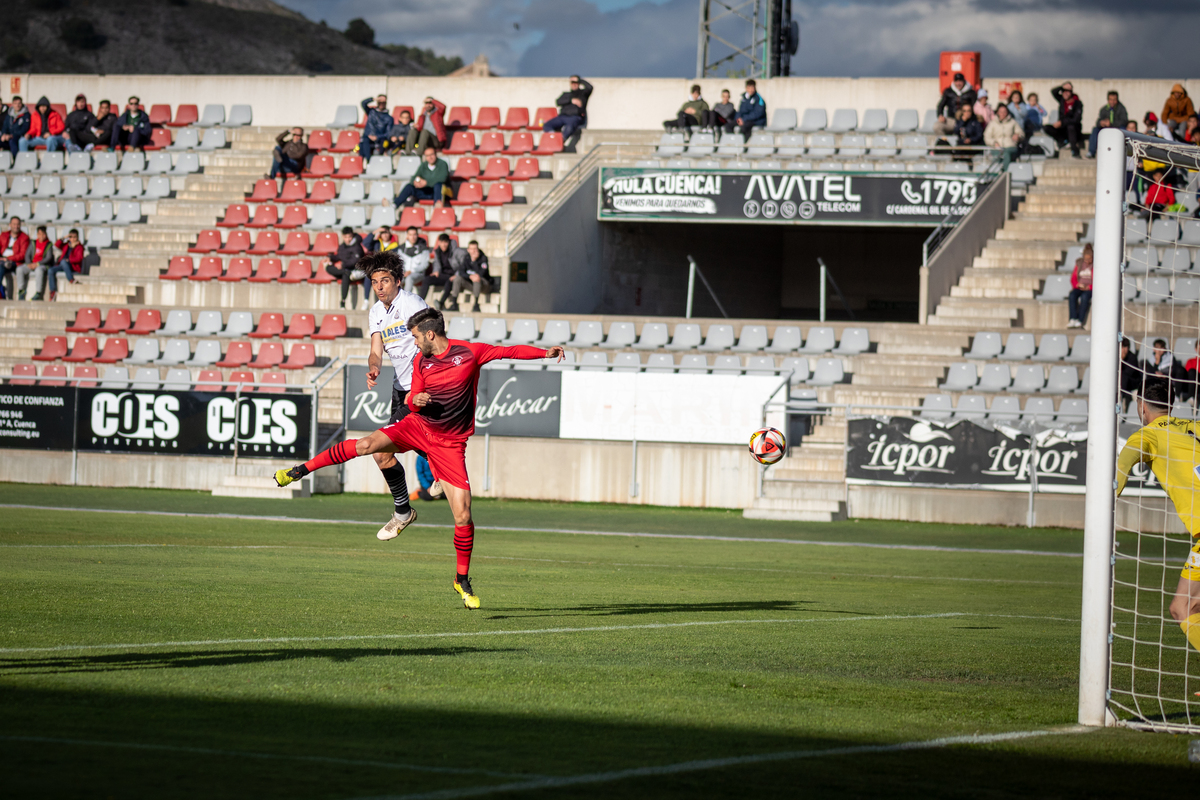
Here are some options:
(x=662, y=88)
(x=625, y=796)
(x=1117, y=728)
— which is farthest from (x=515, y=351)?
(x=662, y=88)

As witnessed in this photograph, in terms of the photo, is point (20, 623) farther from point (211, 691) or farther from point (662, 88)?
point (662, 88)

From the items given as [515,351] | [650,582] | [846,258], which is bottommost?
[650,582]

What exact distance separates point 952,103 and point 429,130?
12460 mm

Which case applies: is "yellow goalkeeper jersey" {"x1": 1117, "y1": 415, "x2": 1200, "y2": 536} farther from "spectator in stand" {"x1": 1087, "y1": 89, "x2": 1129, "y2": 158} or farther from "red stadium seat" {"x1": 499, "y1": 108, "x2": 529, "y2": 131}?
"red stadium seat" {"x1": 499, "y1": 108, "x2": 529, "y2": 131}

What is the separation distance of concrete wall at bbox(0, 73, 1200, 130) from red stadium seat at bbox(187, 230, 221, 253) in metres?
7.76

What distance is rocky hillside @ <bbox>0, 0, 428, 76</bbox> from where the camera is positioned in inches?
3841

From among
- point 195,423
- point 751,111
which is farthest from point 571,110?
point 195,423

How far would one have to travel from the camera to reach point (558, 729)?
5641 mm

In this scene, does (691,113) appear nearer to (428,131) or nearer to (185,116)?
(428,131)

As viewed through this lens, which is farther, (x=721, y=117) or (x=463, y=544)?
(x=721, y=117)

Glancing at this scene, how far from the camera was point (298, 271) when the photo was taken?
3103cm

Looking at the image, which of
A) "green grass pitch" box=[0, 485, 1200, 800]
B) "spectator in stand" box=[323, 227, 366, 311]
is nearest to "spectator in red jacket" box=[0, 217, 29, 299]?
"spectator in stand" box=[323, 227, 366, 311]

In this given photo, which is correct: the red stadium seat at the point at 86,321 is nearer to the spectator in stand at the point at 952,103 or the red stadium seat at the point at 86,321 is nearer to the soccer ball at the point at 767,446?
the spectator in stand at the point at 952,103

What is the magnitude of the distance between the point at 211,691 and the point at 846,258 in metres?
33.2
